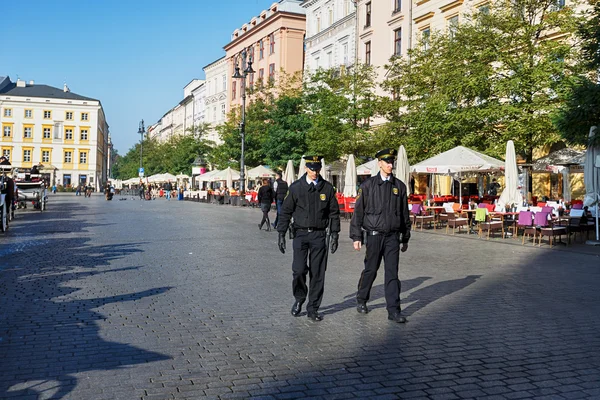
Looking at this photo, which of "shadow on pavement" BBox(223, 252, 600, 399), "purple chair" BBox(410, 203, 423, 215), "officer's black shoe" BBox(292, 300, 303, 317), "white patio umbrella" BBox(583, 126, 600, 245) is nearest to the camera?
"shadow on pavement" BBox(223, 252, 600, 399)

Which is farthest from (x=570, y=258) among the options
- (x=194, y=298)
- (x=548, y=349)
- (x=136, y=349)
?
(x=136, y=349)

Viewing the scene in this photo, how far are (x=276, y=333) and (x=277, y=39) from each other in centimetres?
5493

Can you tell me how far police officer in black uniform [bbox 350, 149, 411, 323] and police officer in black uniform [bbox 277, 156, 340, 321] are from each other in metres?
0.33

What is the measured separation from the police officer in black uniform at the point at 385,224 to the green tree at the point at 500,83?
50.2ft

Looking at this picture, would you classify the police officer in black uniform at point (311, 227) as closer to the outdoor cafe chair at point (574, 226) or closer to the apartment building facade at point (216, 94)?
the outdoor cafe chair at point (574, 226)

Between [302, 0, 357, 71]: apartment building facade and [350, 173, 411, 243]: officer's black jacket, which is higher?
[302, 0, 357, 71]: apartment building facade

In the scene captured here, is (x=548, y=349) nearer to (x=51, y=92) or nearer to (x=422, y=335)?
(x=422, y=335)

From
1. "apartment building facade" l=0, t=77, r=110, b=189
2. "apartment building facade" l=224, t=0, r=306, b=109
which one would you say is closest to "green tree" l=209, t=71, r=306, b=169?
"apartment building facade" l=224, t=0, r=306, b=109

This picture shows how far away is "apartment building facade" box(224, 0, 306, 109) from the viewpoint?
187 feet

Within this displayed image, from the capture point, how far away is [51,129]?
317 ft

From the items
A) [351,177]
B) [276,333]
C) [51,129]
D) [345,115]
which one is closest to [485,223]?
[351,177]

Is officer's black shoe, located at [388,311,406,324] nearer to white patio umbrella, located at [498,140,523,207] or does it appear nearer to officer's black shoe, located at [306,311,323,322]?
officer's black shoe, located at [306,311,323,322]

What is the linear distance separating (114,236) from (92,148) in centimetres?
9020

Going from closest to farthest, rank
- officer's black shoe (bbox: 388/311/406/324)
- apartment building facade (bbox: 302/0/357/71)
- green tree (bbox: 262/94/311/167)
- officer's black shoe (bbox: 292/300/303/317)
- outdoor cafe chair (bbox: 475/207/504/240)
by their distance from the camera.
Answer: officer's black shoe (bbox: 388/311/406/324)
officer's black shoe (bbox: 292/300/303/317)
outdoor cafe chair (bbox: 475/207/504/240)
green tree (bbox: 262/94/311/167)
apartment building facade (bbox: 302/0/357/71)
